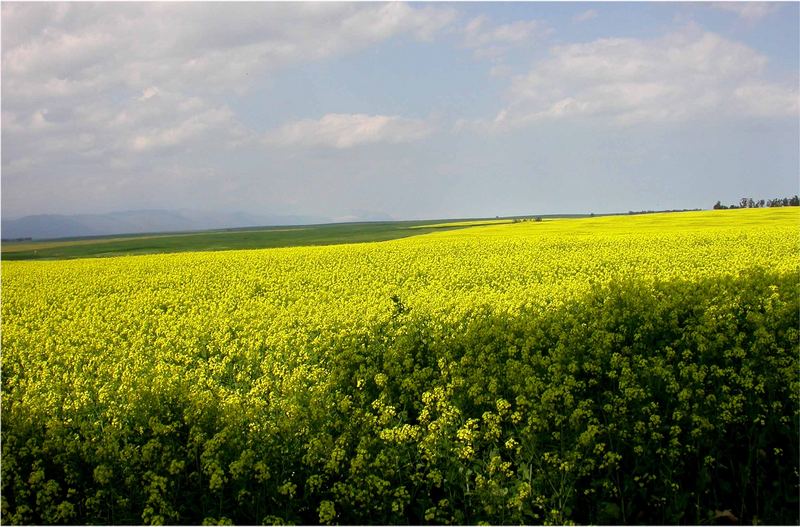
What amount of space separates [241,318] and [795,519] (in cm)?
1171

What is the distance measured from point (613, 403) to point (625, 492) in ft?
4.15

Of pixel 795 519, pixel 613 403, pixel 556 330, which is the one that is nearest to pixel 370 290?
pixel 556 330

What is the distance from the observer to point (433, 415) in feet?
26.7

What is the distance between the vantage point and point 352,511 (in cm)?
631

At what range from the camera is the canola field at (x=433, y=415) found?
650 centimetres

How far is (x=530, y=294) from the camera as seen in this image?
14.5 metres

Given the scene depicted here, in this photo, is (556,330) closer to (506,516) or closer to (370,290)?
(506,516)

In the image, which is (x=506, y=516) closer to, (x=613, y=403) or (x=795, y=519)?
(x=613, y=403)

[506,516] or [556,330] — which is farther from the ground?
[556,330]

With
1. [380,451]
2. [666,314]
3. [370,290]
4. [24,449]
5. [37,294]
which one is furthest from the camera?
[37,294]

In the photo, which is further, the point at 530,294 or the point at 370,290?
the point at 370,290

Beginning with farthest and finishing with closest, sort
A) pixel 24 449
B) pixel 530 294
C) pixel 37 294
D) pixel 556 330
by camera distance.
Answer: pixel 37 294 < pixel 530 294 < pixel 556 330 < pixel 24 449

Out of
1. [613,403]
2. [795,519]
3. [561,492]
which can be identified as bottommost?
[795,519]

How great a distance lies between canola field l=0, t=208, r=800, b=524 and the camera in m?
6.50
